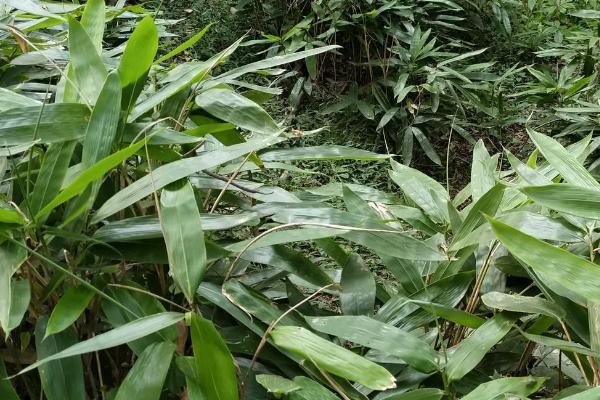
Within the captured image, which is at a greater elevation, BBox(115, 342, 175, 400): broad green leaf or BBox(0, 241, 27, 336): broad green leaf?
BBox(0, 241, 27, 336): broad green leaf

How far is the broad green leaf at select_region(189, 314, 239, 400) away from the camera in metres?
0.63

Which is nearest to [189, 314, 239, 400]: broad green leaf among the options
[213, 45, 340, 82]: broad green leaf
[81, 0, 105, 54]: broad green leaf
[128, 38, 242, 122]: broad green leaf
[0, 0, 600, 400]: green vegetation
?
[0, 0, 600, 400]: green vegetation

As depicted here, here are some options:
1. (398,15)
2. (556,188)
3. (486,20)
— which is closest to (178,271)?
(556,188)

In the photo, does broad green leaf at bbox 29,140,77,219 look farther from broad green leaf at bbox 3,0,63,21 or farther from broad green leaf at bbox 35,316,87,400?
broad green leaf at bbox 3,0,63,21

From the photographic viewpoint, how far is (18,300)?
68cm

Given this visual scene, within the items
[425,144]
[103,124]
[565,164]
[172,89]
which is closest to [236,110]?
[172,89]

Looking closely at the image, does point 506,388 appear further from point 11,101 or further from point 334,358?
point 11,101

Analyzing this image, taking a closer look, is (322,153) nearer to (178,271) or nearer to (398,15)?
(178,271)

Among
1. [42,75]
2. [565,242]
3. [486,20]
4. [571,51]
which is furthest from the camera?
[486,20]

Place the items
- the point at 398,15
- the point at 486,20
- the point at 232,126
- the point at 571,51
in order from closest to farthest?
1. the point at 232,126
2. the point at 571,51
3. the point at 398,15
4. the point at 486,20

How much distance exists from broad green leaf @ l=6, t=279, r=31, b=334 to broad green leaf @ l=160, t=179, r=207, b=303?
161 mm

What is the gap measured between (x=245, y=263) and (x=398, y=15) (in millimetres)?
2371

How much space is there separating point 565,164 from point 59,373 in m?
0.64

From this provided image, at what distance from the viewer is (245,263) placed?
0.86 meters
